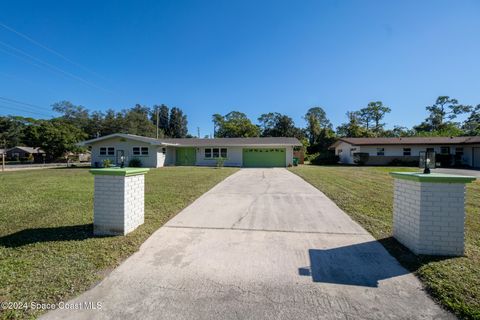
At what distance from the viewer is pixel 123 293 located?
8.33ft

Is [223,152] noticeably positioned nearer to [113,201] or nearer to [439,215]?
[113,201]

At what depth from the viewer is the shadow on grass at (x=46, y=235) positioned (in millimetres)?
3889

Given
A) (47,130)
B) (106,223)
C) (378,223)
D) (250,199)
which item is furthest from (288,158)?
(47,130)

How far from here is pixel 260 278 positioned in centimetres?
284

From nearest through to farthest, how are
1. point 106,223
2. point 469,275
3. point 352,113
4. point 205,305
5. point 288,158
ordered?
point 205,305, point 469,275, point 106,223, point 288,158, point 352,113

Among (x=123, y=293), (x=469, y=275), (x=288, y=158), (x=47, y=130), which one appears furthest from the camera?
(x=47, y=130)

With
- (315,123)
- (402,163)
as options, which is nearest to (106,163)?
(402,163)

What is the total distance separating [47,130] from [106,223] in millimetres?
37942

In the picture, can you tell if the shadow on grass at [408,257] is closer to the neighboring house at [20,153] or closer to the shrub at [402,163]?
the shrub at [402,163]

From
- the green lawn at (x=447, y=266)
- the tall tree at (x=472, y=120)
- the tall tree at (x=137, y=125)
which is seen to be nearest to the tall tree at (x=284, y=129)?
the tall tree at (x=137, y=125)

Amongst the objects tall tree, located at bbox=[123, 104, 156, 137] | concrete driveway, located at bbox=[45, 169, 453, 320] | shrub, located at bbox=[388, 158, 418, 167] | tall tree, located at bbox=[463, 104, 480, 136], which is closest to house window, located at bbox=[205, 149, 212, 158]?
shrub, located at bbox=[388, 158, 418, 167]

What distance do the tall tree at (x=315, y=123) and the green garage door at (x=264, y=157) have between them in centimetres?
1991

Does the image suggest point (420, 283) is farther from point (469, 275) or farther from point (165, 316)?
point (165, 316)

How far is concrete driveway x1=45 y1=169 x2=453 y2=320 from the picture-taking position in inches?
88.6
